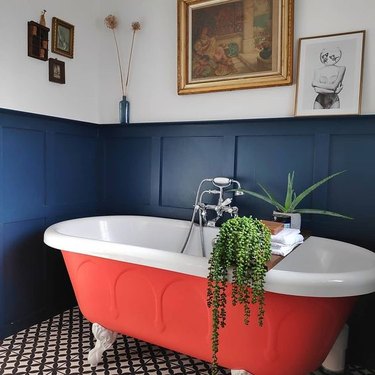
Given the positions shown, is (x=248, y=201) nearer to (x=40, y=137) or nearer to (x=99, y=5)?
(x=40, y=137)

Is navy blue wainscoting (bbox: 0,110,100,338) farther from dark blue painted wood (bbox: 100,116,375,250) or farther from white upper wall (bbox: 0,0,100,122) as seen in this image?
dark blue painted wood (bbox: 100,116,375,250)

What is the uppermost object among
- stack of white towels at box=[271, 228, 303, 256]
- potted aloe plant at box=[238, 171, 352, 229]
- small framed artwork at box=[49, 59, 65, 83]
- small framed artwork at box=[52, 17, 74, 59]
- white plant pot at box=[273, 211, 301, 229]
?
small framed artwork at box=[52, 17, 74, 59]

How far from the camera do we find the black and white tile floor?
1.74 m

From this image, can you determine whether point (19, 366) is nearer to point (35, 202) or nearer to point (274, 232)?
point (35, 202)

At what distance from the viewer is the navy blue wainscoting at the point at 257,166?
1860 mm

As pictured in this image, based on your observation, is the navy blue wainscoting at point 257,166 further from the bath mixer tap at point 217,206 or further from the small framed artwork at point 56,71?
the small framed artwork at point 56,71

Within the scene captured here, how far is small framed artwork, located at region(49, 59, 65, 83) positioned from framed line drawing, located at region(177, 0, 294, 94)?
2.60 ft

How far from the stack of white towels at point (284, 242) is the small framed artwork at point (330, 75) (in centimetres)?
75

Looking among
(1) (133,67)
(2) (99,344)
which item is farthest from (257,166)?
(2) (99,344)

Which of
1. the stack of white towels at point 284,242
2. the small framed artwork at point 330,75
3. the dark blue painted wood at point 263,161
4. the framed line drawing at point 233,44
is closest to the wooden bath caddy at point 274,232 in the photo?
the stack of white towels at point 284,242

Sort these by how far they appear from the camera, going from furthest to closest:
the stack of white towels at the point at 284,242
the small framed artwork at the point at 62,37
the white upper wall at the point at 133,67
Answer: the small framed artwork at the point at 62,37 → the white upper wall at the point at 133,67 → the stack of white towels at the point at 284,242

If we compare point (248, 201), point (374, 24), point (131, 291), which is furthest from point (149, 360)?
point (374, 24)

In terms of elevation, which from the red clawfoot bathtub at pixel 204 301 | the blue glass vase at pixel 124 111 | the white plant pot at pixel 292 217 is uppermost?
the blue glass vase at pixel 124 111

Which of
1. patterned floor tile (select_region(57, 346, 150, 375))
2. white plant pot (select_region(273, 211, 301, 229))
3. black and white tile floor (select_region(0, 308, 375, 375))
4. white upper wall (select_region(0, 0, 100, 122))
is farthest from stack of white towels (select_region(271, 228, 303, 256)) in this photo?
white upper wall (select_region(0, 0, 100, 122))
